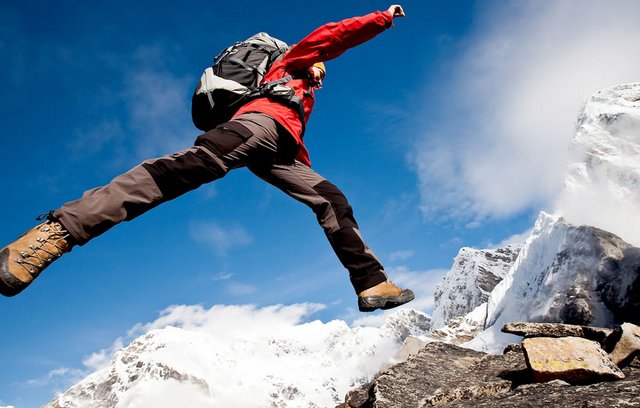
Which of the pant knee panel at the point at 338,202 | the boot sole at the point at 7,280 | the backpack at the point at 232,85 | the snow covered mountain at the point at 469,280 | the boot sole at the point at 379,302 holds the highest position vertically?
the snow covered mountain at the point at 469,280

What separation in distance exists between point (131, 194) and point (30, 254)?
64 centimetres

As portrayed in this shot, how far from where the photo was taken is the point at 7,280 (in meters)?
2.25

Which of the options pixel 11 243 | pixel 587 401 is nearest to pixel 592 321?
pixel 587 401

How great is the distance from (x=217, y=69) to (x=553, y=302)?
55.1m

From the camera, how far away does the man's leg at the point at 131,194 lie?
235 centimetres

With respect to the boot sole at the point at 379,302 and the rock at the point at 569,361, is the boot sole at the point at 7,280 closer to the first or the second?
the boot sole at the point at 379,302

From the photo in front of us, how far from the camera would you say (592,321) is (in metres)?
41.8

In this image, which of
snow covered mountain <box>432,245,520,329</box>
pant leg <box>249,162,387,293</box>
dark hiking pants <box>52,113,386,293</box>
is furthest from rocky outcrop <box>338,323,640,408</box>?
snow covered mountain <box>432,245,520,329</box>

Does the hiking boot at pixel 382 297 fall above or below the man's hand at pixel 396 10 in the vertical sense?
below

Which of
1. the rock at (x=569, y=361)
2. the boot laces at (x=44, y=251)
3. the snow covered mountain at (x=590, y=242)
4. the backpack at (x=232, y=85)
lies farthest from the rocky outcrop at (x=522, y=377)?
the snow covered mountain at (x=590, y=242)

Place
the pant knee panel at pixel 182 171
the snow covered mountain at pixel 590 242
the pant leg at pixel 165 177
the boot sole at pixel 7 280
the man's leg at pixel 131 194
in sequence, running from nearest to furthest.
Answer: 1. the boot sole at pixel 7 280
2. the man's leg at pixel 131 194
3. the pant leg at pixel 165 177
4. the pant knee panel at pixel 182 171
5. the snow covered mountain at pixel 590 242

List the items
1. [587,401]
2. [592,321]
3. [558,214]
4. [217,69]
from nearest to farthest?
[587,401] → [217,69] → [592,321] → [558,214]

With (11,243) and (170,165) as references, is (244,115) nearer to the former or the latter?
(170,165)

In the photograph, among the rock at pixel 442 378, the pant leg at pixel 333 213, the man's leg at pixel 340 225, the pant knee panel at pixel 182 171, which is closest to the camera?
the pant knee panel at pixel 182 171
